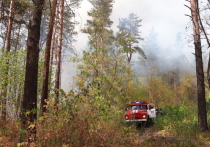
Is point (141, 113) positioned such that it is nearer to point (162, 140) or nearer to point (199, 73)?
point (199, 73)

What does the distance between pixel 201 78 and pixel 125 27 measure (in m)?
37.7

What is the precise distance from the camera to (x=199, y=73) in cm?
925

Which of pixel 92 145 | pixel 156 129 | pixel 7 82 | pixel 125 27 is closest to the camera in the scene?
pixel 92 145

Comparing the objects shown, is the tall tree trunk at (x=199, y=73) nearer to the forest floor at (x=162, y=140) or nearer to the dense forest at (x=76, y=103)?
the dense forest at (x=76, y=103)

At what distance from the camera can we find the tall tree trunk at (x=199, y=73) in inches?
350

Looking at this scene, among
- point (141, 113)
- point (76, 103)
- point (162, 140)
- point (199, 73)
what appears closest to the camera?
point (76, 103)

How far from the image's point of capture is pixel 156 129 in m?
10.9

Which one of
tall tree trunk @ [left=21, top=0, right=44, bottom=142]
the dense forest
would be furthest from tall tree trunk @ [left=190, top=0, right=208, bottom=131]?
tall tree trunk @ [left=21, top=0, right=44, bottom=142]

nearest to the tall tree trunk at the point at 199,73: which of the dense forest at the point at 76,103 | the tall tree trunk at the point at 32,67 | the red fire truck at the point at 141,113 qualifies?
the dense forest at the point at 76,103

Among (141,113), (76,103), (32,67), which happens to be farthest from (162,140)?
(141,113)

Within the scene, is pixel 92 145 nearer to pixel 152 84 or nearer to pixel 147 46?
pixel 152 84

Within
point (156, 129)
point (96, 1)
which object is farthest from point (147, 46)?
point (156, 129)

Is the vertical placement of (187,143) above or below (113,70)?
below

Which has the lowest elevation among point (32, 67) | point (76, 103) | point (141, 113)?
point (141, 113)
